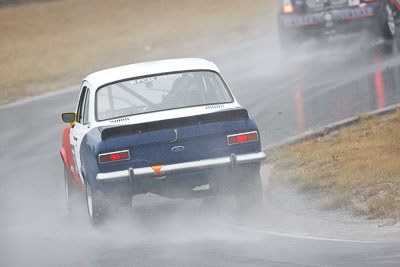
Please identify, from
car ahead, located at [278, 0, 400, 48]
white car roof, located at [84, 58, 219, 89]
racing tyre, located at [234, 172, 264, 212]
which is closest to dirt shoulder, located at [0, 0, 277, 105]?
car ahead, located at [278, 0, 400, 48]

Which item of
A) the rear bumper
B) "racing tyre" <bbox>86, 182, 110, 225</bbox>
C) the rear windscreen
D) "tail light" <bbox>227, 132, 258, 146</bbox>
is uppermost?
the rear windscreen

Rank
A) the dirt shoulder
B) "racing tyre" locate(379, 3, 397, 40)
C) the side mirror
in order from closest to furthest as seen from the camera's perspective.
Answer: the side mirror, "racing tyre" locate(379, 3, 397, 40), the dirt shoulder

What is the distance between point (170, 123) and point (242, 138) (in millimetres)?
661

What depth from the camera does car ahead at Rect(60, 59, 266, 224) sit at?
864 cm

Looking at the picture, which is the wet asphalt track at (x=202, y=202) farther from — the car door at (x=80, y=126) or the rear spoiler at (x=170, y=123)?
the rear spoiler at (x=170, y=123)

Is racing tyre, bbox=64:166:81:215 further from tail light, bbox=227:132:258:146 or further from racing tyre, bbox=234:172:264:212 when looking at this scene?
tail light, bbox=227:132:258:146

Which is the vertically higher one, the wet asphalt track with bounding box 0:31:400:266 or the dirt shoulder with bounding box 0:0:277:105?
the dirt shoulder with bounding box 0:0:277:105

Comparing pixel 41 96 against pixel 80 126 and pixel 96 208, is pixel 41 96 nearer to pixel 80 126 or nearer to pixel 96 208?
pixel 80 126

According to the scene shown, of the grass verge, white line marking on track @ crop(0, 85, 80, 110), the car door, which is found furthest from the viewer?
white line marking on track @ crop(0, 85, 80, 110)

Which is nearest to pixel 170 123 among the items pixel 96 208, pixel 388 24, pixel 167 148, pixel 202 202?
pixel 167 148

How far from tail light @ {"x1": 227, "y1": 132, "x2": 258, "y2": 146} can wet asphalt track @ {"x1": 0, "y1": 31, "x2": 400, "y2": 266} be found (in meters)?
0.79

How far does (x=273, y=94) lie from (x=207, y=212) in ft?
29.6

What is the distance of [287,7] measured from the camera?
73.2ft

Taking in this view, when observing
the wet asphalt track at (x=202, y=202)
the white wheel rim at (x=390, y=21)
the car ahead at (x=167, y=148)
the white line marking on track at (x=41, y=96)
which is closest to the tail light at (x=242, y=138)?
the car ahead at (x=167, y=148)
